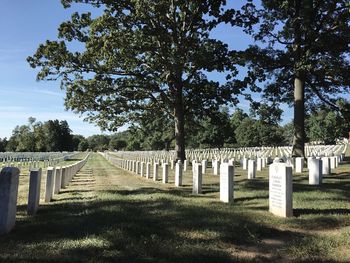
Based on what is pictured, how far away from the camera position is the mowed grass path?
577cm

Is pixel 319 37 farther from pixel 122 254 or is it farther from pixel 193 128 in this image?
pixel 122 254

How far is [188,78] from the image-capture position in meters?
27.8

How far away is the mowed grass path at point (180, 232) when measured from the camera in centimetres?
577

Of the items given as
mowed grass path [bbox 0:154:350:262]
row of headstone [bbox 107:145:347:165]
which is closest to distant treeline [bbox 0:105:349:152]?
row of headstone [bbox 107:145:347:165]

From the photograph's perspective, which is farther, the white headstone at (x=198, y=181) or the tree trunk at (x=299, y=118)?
the tree trunk at (x=299, y=118)

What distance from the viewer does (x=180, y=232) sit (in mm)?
7027

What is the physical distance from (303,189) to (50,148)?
10518 cm

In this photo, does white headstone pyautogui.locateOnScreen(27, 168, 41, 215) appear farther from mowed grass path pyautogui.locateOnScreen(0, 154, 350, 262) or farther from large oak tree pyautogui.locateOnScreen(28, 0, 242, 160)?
large oak tree pyautogui.locateOnScreen(28, 0, 242, 160)

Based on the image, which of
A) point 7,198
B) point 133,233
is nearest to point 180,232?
point 133,233

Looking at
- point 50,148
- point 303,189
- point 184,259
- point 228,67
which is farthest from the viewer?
point 50,148

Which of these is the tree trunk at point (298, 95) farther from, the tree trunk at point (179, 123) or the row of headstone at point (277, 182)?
the row of headstone at point (277, 182)

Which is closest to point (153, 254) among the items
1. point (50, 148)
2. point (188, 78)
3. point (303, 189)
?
point (303, 189)

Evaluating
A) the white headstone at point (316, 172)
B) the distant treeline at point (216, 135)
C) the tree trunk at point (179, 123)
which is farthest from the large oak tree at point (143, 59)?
the distant treeline at point (216, 135)

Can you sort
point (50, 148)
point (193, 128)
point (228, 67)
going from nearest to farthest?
point (228, 67) → point (193, 128) → point (50, 148)
